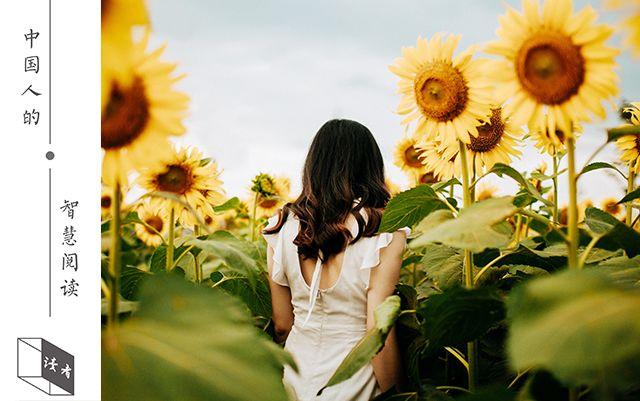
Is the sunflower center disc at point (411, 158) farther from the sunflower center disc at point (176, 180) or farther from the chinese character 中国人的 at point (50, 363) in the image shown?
the chinese character 中国人的 at point (50, 363)

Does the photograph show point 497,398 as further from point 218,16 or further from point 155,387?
point 218,16

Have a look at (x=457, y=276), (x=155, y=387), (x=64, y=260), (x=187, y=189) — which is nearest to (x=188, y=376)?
(x=155, y=387)

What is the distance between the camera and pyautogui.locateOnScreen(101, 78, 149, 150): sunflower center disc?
0.65m

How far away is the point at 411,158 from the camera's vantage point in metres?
2.37

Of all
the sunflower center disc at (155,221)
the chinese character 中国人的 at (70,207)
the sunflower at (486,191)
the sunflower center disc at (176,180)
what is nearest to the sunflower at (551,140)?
the chinese character 中国人的 at (70,207)

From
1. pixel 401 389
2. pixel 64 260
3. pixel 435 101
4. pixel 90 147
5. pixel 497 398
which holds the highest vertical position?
pixel 435 101

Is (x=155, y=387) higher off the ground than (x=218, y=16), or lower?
lower

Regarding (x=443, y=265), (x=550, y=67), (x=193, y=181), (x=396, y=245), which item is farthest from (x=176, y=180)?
(x=550, y=67)

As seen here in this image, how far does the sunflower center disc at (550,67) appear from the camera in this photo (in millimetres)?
748

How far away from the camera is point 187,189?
5.23ft

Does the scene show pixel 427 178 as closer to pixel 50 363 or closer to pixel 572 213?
pixel 572 213

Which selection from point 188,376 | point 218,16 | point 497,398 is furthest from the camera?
point 218,16

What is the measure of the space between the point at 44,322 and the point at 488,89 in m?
0.82

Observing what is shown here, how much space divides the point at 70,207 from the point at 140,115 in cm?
17
